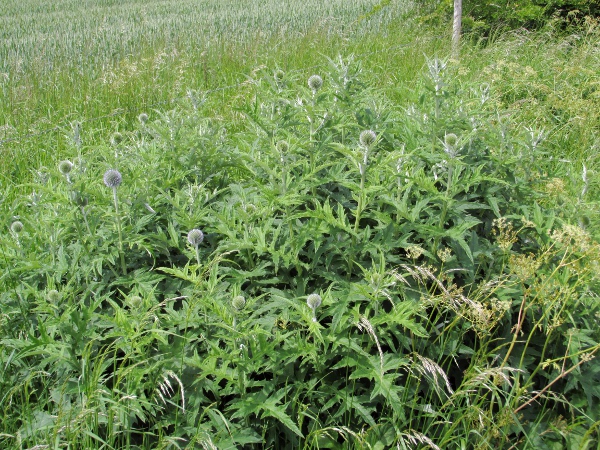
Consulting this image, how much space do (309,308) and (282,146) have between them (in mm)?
860

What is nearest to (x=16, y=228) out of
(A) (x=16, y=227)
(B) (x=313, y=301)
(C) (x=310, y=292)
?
(A) (x=16, y=227)

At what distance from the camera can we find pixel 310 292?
2646mm

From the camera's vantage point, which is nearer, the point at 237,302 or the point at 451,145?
the point at 237,302

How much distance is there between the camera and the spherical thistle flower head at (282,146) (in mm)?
2619

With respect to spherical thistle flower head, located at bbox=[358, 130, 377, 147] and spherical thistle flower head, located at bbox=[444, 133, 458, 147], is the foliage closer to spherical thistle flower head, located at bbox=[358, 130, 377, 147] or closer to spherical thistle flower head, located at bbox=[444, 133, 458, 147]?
spherical thistle flower head, located at bbox=[444, 133, 458, 147]

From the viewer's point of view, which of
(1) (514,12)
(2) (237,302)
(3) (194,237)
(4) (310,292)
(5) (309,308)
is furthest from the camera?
(1) (514,12)

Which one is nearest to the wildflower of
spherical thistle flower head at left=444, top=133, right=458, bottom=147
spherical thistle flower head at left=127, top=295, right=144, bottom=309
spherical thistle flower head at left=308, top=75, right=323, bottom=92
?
spherical thistle flower head at left=308, top=75, right=323, bottom=92

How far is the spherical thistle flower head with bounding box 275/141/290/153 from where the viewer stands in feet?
8.59

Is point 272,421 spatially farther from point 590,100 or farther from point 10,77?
point 10,77

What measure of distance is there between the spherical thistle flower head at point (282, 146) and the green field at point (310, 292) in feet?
0.05

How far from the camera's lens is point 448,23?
8562 mm

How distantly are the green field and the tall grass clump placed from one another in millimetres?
15

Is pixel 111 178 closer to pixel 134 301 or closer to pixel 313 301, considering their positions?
pixel 134 301

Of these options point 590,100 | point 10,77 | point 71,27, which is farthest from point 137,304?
point 71,27
